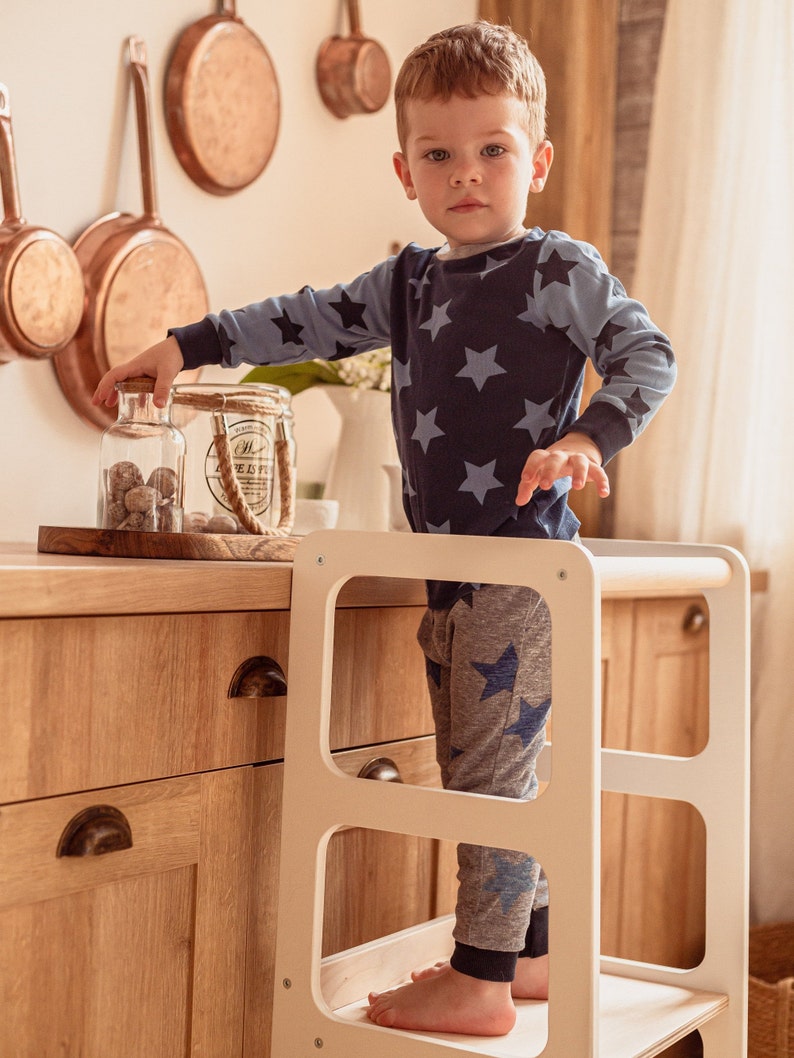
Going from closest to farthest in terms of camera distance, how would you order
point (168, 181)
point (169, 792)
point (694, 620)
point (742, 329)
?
point (169, 792) → point (168, 181) → point (694, 620) → point (742, 329)

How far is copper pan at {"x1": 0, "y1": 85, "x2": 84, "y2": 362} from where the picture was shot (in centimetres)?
135

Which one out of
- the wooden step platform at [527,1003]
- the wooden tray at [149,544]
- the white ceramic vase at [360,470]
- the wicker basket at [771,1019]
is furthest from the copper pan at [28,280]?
the wicker basket at [771,1019]

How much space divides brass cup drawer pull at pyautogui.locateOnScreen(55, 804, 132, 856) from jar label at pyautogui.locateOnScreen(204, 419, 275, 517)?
454 millimetres

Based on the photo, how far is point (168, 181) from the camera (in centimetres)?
167

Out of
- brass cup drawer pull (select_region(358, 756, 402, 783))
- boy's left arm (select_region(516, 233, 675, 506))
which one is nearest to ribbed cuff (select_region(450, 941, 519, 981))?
brass cup drawer pull (select_region(358, 756, 402, 783))

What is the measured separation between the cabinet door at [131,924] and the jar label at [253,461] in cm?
37

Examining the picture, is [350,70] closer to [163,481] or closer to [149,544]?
[163,481]

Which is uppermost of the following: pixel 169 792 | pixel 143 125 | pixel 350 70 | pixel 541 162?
pixel 350 70

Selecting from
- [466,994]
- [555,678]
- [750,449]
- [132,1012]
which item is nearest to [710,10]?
[750,449]

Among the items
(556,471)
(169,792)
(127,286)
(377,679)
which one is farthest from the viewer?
(127,286)

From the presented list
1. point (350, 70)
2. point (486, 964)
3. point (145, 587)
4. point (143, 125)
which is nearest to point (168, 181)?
point (143, 125)

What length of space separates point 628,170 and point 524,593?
139 centimetres

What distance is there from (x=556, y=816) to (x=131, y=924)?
37cm

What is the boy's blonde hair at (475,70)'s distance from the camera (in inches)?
42.9
